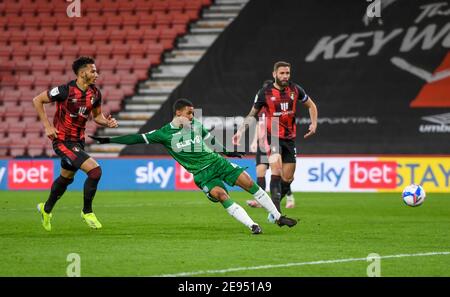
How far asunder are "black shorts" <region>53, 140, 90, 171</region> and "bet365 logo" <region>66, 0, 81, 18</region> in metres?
18.1

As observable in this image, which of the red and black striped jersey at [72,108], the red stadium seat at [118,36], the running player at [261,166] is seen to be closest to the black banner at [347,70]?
the red stadium seat at [118,36]

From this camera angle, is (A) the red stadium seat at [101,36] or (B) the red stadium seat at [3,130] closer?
(B) the red stadium seat at [3,130]

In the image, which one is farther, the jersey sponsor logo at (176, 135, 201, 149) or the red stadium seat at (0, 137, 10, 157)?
the red stadium seat at (0, 137, 10, 157)

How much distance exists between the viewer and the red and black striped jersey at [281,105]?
1408 centimetres

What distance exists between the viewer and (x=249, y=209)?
1658 cm

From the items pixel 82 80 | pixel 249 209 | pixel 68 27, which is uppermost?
pixel 68 27

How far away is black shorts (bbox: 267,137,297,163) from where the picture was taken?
1426 centimetres

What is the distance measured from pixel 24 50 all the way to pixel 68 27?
163cm

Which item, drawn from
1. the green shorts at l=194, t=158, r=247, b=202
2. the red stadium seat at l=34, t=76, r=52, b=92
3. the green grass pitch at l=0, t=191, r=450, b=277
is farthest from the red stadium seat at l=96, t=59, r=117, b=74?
the green shorts at l=194, t=158, r=247, b=202

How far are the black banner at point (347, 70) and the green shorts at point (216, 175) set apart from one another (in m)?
13.1

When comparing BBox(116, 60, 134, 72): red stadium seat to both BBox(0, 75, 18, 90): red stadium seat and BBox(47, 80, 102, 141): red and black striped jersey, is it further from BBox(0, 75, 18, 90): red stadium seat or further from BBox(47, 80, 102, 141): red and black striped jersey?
BBox(47, 80, 102, 141): red and black striped jersey

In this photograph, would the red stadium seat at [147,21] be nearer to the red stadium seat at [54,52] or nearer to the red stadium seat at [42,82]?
the red stadium seat at [54,52]
